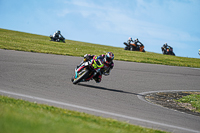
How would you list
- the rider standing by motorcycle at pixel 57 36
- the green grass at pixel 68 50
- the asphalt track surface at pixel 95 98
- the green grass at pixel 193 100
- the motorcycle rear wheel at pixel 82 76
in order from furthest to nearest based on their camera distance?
the rider standing by motorcycle at pixel 57 36, the green grass at pixel 68 50, the motorcycle rear wheel at pixel 82 76, the green grass at pixel 193 100, the asphalt track surface at pixel 95 98

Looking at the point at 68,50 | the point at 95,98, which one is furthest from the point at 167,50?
the point at 95,98

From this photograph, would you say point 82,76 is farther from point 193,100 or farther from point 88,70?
point 193,100

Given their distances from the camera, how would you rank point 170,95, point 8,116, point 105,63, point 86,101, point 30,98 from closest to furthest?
point 8,116, point 30,98, point 86,101, point 105,63, point 170,95

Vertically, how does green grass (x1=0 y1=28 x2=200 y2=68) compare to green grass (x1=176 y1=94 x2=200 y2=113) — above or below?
above

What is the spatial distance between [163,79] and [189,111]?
20.9 ft

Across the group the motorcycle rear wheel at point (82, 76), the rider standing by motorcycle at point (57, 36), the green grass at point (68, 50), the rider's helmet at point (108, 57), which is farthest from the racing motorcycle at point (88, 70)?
the rider standing by motorcycle at point (57, 36)

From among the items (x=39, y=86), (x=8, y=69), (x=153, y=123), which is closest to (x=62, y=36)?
(x=8, y=69)

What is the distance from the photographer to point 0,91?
781cm

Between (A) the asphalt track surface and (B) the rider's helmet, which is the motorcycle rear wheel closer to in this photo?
(A) the asphalt track surface

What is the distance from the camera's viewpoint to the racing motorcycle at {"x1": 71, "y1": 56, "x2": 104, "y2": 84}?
34.0ft

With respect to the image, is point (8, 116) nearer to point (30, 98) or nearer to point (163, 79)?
point (30, 98)

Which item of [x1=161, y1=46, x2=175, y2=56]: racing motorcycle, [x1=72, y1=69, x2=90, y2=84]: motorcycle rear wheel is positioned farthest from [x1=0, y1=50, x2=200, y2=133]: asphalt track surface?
[x1=161, y1=46, x2=175, y2=56]: racing motorcycle

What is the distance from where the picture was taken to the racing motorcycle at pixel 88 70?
34.0 feet

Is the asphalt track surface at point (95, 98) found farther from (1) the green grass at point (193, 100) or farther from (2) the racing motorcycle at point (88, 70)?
(1) the green grass at point (193, 100)
